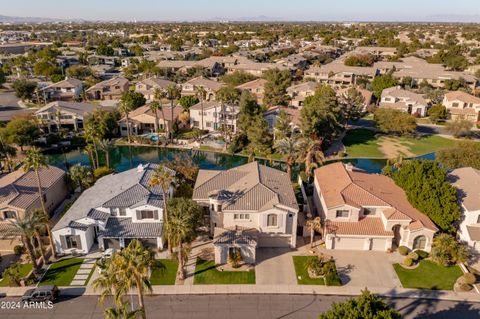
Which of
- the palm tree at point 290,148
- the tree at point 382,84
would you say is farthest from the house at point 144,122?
the tree at point 382,84

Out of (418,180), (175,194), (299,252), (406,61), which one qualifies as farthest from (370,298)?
(406,61)

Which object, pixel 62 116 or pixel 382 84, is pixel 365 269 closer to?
pixel 62 116

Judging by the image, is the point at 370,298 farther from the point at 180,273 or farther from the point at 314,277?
the point at 180,273

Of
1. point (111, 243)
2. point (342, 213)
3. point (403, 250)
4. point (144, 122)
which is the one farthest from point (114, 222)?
point (144, 122)

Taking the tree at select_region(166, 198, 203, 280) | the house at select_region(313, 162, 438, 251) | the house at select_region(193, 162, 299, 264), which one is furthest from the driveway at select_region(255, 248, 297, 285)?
the tree at select_region(166, 198, 203, 280)

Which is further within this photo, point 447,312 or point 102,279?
point 447,312

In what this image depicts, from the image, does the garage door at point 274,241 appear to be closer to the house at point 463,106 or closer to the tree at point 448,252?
the tree at point 448,252
